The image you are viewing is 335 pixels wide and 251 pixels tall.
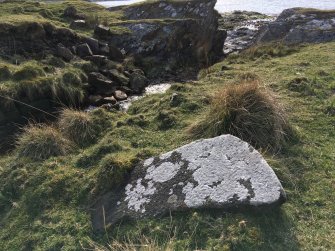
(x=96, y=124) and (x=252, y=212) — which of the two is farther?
(x=96, y=124)

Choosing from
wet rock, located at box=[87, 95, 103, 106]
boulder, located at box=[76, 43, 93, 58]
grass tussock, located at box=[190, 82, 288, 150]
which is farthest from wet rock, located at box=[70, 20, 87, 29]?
grass tussock, located at box=[190, 82, 288, 150]

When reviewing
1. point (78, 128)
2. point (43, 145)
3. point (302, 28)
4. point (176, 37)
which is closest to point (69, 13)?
point (176, 37)

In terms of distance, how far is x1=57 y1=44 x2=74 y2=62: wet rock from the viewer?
692 inches

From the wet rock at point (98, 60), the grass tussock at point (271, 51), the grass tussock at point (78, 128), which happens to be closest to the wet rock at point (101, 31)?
the wet rock at point (98, 60)

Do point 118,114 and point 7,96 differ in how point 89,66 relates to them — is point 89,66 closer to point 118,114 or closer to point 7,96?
point 7,96

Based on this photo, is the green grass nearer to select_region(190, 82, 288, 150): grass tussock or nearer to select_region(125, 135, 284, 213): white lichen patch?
select_region(190, 82, 288, 150): grass tussock

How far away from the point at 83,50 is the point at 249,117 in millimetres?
12492

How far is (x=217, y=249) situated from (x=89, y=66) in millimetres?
13071

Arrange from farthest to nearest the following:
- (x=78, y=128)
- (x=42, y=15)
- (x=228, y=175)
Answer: (x=42, y=15)
(x=78, y=128)
(x=228, y=175)

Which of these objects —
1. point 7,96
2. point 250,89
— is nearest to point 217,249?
point 250,89

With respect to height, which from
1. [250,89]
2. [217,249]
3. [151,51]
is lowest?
[151,51]

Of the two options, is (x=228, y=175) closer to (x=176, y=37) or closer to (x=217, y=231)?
(x=217, y=231)

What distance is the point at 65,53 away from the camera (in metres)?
17.7

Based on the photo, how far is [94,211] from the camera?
698cm
